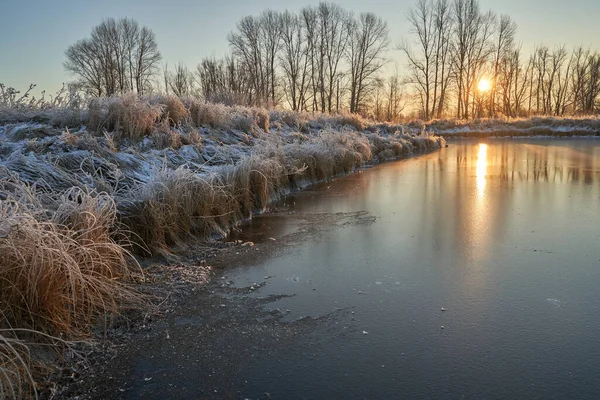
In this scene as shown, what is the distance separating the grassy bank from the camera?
8.39ft

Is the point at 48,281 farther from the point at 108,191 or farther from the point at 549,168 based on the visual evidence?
the point at 549,168

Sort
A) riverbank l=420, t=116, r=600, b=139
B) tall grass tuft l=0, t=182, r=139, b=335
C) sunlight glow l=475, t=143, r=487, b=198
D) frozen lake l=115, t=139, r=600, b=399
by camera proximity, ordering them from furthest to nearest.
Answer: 1. riverbank l=420, t=116, r=600, b=139
2. sunlight glow l=475, t=143, r=487, b=198
3. tall grass tuft l=0, t=182, r=139, b=335
4. frozen lake l=115, t=139, r=600, b=399

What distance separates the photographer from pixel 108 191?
470 centimetres

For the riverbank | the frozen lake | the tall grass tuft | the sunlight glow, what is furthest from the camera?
the riverbank

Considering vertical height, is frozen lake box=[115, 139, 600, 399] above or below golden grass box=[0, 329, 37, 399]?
below

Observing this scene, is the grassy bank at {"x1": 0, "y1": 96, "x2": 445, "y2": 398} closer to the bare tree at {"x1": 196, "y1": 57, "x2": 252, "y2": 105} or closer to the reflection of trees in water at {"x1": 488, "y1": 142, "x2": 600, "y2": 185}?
the reflection of trees in water at {"x1": 488, "y1": 142, "x2": 600, "y2": 185}

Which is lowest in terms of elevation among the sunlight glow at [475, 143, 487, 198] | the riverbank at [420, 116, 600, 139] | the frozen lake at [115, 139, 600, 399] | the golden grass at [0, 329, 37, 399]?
the frozen lake at [115, 139, 600, 399]

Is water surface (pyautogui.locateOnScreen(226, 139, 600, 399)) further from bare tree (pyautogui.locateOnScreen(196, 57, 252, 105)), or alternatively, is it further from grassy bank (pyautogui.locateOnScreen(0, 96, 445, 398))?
bare tree (pyautogui.locateOnScreen(196, 57, 252, 105))

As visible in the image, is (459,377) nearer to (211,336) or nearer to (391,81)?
(211,336)

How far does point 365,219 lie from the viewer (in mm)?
5840

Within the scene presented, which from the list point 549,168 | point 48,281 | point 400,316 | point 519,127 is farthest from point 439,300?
point 519,127

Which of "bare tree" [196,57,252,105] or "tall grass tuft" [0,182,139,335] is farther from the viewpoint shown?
"bare tree" [196,57,252,105]

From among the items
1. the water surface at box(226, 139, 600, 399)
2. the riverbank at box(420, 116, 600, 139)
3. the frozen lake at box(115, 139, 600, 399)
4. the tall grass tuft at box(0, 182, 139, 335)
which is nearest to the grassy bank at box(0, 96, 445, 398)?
the tall grass tuft at box(0, 182, 139, 335)

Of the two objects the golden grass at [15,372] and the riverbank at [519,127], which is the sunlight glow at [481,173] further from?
the riverbank at [519,127]
